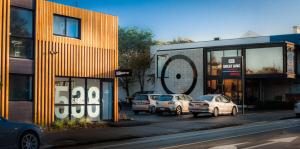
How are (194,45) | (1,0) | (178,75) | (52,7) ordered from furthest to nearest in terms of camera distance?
(194,45), (178,75), (52,7), (1,0)

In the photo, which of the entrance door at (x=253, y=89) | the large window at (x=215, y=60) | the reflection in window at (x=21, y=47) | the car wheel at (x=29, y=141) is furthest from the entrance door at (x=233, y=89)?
the car wheel at (x=29, y=141)

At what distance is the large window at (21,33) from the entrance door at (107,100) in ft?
17.0

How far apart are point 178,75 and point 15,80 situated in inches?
1443

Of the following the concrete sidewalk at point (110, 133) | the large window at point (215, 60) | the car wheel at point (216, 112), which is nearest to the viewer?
the concrete sidewalk at point (110, 133)

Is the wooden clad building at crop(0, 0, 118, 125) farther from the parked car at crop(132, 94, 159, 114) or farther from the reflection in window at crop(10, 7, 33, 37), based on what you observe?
the parked car at crop(132, 94, 159, 114)

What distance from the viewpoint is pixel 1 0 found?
21188 millimetres

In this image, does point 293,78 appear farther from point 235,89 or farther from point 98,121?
point 98,121

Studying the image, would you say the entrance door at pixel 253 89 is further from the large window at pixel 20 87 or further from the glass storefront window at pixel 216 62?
the large window at pixel 20 87

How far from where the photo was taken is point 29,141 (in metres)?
14.3

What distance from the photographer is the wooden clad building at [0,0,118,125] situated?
21.7 m

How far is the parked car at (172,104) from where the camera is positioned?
3616cm

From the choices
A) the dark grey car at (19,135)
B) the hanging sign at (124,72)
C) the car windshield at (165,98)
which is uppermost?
the hanging sign at (124,72)

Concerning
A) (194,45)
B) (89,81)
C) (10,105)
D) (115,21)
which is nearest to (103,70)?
(89,81)

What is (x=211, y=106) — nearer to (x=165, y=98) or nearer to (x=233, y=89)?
(x=165, y=98)
